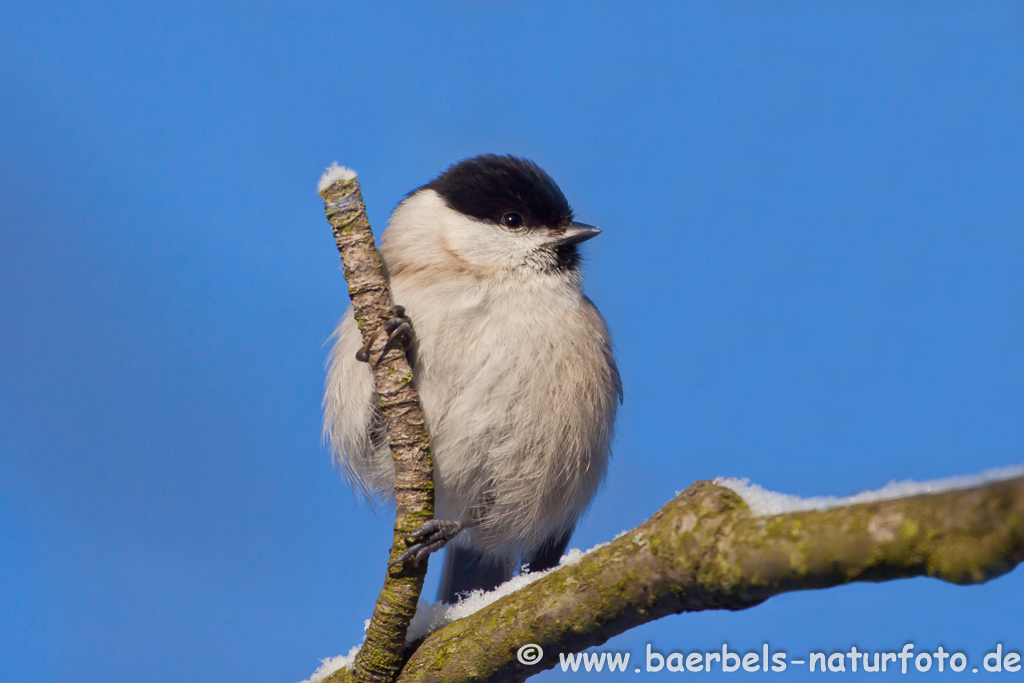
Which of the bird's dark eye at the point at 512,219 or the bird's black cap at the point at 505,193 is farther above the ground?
the bird's black cap at the point at 505,193

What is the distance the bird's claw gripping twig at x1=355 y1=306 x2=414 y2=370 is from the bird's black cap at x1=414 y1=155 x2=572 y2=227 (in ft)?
1.59

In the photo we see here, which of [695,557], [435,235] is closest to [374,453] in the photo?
[435,235]

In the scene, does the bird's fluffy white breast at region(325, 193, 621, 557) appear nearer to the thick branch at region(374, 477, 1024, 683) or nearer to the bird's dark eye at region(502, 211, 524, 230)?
the bird's dark eye at region(502, 211, 524, 230)

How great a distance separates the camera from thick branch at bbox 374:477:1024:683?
2.35ft

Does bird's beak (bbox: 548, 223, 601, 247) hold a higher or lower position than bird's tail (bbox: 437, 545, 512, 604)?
higher

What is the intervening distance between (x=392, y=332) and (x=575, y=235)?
63 cm

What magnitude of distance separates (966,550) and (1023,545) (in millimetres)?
47

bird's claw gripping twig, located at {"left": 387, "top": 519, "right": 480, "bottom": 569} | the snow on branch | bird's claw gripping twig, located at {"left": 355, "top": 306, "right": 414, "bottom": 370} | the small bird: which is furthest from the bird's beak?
the snow on branch

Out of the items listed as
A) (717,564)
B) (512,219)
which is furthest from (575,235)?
(717,564)

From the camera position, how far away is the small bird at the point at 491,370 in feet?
5.21

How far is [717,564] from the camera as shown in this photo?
891mm

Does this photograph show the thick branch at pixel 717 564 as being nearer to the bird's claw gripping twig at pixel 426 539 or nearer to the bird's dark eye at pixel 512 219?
the bird's claw gripping twig at pixel 426 539

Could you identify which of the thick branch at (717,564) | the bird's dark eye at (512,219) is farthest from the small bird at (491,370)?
the thick branch at (717,564)

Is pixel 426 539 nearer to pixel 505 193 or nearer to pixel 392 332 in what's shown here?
pixel 392 332
